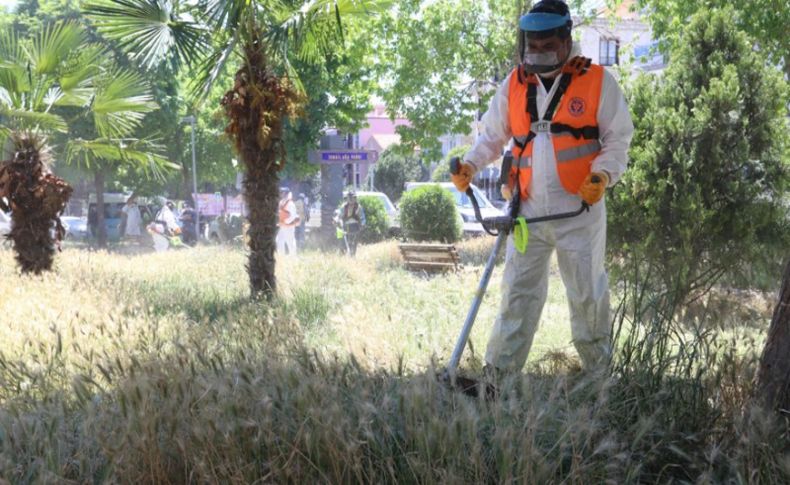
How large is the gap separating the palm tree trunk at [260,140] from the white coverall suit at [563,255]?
5.12 metres

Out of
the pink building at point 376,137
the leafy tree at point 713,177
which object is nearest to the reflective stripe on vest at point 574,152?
the leafy tree at point 713,177

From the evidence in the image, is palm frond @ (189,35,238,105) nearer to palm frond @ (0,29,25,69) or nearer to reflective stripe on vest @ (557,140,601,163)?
palm frond @ (0,29,25,69)

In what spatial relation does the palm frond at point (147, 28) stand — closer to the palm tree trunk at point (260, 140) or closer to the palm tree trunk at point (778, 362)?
the palm tree trunk at point (260, 140)

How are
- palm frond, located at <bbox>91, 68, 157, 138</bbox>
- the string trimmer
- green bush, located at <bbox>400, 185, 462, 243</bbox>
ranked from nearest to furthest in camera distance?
Answer: 1. the string trimmer
2. palm frond, located at <bbox>91, 68, 157, 138</bbox>
3. green bush, located at <bbox>400, 185, 462, 243</bbox>

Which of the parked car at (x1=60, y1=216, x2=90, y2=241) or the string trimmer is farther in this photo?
the parked car at (x1=60, y1=216, x2=90, y2=241)

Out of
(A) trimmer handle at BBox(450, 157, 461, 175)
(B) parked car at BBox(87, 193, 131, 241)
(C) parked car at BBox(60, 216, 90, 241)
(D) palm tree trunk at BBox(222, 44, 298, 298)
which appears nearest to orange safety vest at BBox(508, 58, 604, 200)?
(A) trimmer handle at BBox(450, 157, 461, 175)

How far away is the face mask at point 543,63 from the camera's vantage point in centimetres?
454

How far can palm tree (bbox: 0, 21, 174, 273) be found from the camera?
10867mm

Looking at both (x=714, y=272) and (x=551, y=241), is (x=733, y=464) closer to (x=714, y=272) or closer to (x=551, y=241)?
(x=551, y=241)

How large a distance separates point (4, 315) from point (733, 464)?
562 cm

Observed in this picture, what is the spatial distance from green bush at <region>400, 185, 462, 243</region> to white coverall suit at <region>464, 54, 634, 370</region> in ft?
53.6

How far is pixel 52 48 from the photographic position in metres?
10.8

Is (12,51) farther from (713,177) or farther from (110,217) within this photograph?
(110,217)

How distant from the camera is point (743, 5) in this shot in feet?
39.0
